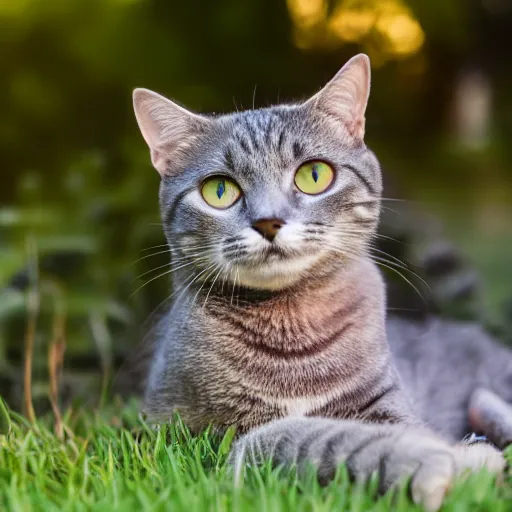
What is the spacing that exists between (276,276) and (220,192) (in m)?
0.26

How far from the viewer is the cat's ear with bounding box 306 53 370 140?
185cm

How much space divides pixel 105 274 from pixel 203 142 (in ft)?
5.34

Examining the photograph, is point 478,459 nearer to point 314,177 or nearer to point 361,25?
point 314,177

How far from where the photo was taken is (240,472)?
1.45 m

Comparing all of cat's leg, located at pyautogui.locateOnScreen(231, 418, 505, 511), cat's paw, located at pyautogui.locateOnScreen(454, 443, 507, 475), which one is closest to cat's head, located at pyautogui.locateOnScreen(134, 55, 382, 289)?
cat's leg, located at pyautogui.locateOnScreen(231, 418, 505, 511)

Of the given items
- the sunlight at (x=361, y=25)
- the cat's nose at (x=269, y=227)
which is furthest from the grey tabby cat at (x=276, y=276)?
the sunlight at (x=361, y=25)

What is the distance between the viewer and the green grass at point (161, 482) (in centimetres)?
131

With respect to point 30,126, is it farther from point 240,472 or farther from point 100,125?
point 240,472

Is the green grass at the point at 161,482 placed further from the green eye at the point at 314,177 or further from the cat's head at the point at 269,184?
the green eye at the point at 314,177

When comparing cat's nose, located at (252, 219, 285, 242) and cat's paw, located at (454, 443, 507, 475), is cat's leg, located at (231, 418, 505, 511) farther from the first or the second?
cat's nose, located at (252, 219, 285, 242)

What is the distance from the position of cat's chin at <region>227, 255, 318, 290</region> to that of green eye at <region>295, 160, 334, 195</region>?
18 centimetres

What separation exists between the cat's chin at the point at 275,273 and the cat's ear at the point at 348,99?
414mm

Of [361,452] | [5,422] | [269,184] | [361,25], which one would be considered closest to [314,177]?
[269,184]

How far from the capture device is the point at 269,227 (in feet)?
5.24
